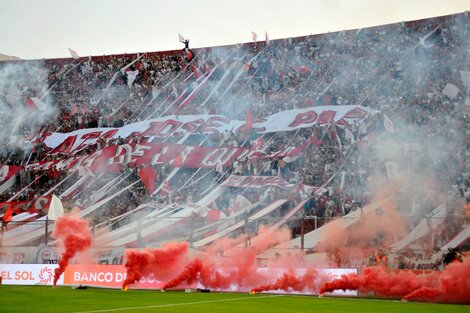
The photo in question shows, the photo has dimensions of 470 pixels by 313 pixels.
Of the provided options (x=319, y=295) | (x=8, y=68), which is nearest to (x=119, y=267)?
(x=319, y=295)

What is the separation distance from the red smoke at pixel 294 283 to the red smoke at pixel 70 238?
616 centimetres

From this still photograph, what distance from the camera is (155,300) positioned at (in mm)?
17156

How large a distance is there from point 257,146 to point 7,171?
1328cm

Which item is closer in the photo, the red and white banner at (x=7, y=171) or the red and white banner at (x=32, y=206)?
the red and white banner at (x=32, y=206)

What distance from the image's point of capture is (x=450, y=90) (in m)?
29.3

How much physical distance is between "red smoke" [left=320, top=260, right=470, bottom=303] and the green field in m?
0.69

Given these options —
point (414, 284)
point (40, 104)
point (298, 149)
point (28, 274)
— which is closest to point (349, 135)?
point (298, 149)

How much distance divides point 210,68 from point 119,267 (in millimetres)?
15502

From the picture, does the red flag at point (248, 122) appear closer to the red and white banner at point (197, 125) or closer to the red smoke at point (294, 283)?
the red and white banner at point (197, 125)

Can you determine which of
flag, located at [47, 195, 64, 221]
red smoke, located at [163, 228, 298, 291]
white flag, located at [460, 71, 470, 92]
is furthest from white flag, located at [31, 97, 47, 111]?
white flag, located at [460, 71, 470, 92]

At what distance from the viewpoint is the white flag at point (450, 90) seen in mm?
29156

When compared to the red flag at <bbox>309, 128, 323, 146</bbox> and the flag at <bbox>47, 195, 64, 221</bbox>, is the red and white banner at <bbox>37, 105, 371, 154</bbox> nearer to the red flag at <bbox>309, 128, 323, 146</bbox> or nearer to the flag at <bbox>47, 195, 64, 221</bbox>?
the red flag at <bbox>309, 128, 323, 146</bbox>

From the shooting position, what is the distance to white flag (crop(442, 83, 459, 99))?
29.2m

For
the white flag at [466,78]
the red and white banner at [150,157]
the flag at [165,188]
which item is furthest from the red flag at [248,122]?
the white flag at [466,78]
